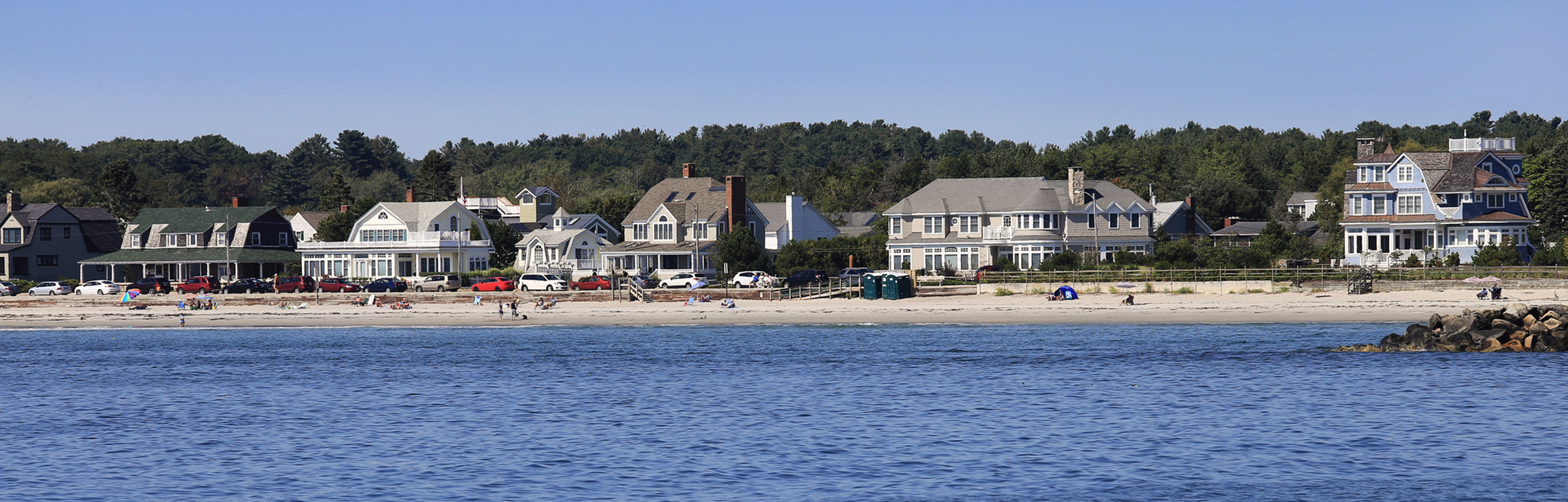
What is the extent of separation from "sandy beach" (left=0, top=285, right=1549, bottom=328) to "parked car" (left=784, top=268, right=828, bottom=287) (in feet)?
24.0

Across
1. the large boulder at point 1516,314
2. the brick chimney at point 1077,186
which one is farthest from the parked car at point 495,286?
the large boulder at point 1516,314

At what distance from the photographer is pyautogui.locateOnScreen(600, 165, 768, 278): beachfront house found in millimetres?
87188

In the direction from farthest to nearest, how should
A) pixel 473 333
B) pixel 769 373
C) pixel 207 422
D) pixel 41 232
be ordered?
pixel 41 232, pixel 473 333, pixel 769 373, pixel 207 422

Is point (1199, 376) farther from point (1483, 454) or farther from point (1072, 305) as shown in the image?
point (1072, 305)

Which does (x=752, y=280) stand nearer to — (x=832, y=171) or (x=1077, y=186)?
(x=1077, y=186)

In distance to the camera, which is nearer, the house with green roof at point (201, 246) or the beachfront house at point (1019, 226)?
the beachfront house at point (1019, 226)

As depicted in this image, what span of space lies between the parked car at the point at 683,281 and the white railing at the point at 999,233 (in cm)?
1824

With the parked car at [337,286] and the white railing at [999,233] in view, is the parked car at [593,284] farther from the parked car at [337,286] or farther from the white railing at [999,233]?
the white railing at [999,233]

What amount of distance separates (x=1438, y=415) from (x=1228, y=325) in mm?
24203

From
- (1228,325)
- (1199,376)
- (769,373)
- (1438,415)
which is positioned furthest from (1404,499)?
(1228,325)

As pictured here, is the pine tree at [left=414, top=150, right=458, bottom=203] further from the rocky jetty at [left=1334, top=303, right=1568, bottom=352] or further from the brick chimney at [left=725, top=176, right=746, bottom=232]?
the rocky jetty at [left=1334, top=303, right=1568, bottom=352]

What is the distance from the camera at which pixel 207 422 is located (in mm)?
30547

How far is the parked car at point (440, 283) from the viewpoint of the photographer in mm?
74375

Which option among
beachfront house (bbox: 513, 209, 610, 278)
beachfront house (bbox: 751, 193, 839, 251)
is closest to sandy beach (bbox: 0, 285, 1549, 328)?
beachfront house (bbox: 513, 209, 610, 278)
